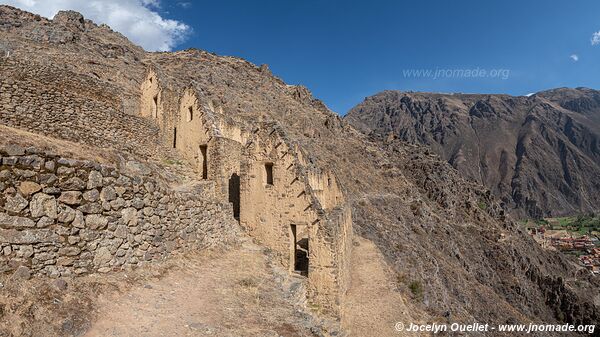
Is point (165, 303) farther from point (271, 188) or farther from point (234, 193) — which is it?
point (234, 193)

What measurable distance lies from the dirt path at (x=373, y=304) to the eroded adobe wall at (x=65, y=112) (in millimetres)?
10594

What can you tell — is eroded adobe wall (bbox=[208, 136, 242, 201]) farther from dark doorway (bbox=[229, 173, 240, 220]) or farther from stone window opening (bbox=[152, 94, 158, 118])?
stone window opening (bbox=[152, 94, 158, 118])

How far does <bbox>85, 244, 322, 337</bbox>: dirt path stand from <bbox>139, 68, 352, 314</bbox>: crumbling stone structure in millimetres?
1881

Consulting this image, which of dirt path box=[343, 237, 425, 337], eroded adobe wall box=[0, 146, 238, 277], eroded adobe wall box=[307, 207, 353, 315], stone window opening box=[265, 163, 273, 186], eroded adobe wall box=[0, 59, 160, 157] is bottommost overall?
dirt path box=[343, 237, 425, 337]

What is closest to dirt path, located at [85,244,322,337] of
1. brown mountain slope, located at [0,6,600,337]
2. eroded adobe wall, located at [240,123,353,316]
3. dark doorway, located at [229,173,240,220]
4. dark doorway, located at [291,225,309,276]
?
eroded adobe wall, located at [240,123,353,316]

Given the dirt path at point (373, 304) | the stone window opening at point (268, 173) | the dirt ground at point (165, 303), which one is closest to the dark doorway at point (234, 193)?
the stone window opening at point (268, 173)

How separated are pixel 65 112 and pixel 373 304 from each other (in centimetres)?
1398

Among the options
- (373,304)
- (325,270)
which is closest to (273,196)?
(325,270)

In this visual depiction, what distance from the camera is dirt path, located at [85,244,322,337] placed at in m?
5.28

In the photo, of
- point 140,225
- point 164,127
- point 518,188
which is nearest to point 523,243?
point 164,127

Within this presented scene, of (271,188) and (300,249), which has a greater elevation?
(271,188)

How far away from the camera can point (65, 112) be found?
13250mm

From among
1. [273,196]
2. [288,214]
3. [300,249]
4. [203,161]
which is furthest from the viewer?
[203,161]

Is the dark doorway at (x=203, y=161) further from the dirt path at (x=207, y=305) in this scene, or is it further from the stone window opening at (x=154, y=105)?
the dirt path at (x=207, y=305)
